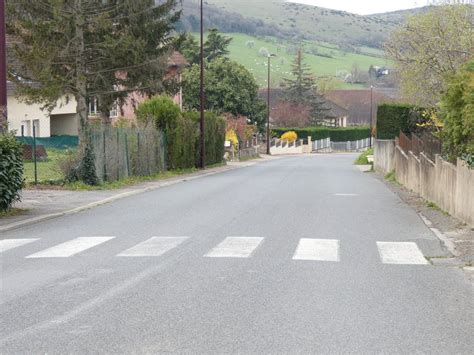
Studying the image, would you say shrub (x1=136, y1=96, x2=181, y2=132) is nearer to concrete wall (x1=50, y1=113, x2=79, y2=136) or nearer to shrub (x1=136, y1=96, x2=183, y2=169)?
shrub (x1=136, y1=96, x2=183, y2=169)

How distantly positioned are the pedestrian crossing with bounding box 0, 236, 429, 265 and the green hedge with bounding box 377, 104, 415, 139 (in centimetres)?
2712

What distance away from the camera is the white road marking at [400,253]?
38.6ft

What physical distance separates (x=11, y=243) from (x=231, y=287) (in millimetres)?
5703

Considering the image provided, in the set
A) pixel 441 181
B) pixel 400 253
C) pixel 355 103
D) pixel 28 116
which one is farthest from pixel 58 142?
pixel 355 103

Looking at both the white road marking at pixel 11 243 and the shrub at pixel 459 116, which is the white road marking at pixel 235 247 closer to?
the white road marking at pixel 11 243

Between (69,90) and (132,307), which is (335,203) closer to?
(132,307)

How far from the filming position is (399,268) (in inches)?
438

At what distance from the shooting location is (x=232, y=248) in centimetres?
1280

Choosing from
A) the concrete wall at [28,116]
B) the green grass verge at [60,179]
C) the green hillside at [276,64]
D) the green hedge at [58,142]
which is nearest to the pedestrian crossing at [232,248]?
the green grass verge at [60,179]

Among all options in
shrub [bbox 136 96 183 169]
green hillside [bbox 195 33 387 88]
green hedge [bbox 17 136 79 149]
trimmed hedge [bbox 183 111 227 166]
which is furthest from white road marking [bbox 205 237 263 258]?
green hillside [bbox 195 33 387 88]

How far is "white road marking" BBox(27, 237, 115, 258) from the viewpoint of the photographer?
12281mm

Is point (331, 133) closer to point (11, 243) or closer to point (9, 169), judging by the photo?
point (9, 169)

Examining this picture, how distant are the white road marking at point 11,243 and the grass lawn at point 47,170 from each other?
12966 millimetres

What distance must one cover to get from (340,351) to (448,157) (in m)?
13.7
